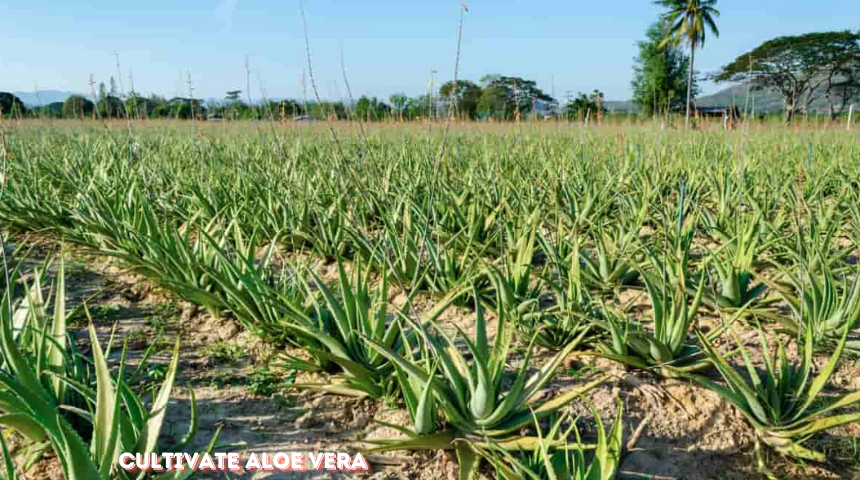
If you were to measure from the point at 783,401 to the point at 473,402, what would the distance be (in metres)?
1.08


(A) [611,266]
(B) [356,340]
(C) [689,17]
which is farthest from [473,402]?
(C) [689,17]

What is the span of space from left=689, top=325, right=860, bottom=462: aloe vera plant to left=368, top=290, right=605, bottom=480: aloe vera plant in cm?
48

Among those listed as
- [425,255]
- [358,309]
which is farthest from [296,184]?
[358,309]

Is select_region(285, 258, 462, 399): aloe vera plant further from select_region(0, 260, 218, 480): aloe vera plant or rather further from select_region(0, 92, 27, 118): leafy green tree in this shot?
select_region(0, 92, 27, 118): leafy green tree

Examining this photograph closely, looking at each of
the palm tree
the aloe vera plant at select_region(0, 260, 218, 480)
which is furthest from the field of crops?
the palm tree

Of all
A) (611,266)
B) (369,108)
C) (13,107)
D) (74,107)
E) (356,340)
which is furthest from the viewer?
(74,107)

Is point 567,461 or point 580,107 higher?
point 580,107

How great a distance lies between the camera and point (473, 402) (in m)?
1.58

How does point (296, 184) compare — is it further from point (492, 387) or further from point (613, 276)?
point (492, 387)

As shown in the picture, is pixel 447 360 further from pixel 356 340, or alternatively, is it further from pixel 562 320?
pixel 562 320

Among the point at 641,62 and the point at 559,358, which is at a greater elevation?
the point at 641,62

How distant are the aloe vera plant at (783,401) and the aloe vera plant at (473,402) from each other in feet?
1.59

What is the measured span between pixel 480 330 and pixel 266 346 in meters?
1.13

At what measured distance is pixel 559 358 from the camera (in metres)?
1.58
